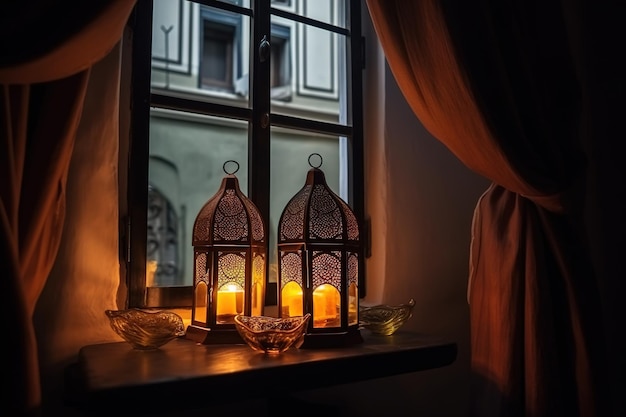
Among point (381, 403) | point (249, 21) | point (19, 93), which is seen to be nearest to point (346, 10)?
point (249, 21)

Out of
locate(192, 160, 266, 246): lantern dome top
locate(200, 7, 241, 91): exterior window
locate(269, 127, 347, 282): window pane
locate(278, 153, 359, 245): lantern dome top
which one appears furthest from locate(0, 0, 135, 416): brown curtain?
locate(200, 7, 241, 91): exterior window

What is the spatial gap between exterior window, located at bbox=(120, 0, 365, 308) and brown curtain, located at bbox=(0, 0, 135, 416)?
0.30 metres

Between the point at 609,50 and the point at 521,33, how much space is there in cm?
69

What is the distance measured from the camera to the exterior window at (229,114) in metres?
1.16

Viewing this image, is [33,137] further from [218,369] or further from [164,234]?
[164,234]

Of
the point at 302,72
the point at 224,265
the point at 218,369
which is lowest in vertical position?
the point at 218,369

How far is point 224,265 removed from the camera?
39.8 inches

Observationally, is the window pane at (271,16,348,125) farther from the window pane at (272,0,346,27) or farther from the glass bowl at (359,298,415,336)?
the glass bowl at (359,298,415,336)

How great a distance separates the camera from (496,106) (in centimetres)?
115

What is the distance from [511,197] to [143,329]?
2.89 ft

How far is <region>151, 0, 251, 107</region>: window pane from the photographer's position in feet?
19.5

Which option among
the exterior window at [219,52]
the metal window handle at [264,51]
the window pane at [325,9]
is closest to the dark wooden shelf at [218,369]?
the metal window handle at [264,51]

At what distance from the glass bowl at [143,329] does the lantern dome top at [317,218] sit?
27 cm

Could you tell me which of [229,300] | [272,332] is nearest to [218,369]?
[272,332]
